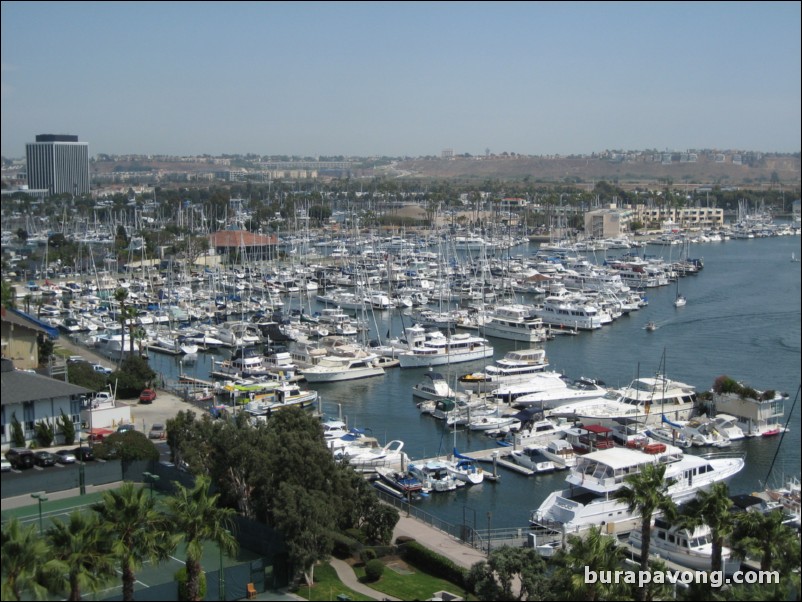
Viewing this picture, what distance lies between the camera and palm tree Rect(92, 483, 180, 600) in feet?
22.4

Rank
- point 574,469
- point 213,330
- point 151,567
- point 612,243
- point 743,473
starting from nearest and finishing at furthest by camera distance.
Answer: point 151,567 → point 574,469 → point 743,473 → point 213,330 → point 612,243

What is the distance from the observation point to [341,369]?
61.5 ft

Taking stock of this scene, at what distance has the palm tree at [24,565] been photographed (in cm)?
614

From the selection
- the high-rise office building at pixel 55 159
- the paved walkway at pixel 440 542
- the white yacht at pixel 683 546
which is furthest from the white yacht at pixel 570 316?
the white yacht at pixel 683 546

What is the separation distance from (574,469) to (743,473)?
2949mm

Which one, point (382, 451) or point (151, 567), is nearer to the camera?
point (151, 567)

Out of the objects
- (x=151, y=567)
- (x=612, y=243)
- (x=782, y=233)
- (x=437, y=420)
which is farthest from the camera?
(x=782, y=233)

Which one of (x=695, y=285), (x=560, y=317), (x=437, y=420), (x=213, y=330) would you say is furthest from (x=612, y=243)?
(x=437, y=420)

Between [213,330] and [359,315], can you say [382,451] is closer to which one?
[213,330]

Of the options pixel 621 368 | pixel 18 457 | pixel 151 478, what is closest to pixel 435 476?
pixel 151 478

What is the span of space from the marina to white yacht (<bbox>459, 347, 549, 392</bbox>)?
0.52m

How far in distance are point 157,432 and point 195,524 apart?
494 cm

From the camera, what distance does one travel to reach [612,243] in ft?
142

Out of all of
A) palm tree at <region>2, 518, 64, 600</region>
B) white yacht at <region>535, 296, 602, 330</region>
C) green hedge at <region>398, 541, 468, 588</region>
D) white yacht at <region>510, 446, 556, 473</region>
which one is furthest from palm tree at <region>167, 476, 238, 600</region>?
white yacht at <region>535, 296, 602, 330</region>
